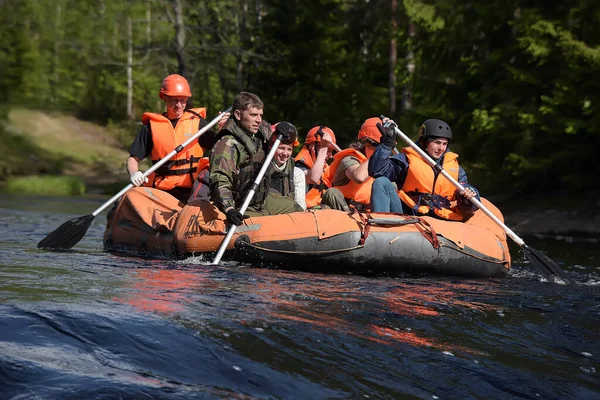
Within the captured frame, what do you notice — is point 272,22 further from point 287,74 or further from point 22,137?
point 22,137

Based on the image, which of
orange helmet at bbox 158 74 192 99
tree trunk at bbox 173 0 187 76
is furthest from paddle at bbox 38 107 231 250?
tree trunk at bbox 173 0 187 76

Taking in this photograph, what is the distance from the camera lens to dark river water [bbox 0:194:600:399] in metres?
4.04

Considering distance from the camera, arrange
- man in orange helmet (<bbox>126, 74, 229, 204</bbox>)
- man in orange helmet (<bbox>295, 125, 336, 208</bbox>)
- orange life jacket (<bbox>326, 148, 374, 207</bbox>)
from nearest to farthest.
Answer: man in orange helmet (<bbox>126, 74, 229, 204</bbox>), orange life jacket (<bbox>326, 148, 374, 207</bbox>), man in orange helmet (<bbox>295, 125, 336, 208</bbox>)

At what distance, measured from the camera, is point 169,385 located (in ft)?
13.0

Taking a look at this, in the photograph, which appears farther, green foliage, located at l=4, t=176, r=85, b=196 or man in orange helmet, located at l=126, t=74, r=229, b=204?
green foliage, located at l=4, t=176, r=85, b=196

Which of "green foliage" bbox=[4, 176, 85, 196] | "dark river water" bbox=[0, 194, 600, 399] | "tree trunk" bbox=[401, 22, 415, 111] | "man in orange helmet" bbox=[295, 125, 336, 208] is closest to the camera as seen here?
"dark river water" bbox=[0, 194, 600, 399]

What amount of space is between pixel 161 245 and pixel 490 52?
1192cm

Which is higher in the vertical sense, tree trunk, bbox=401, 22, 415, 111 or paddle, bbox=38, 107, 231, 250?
tree trunk, bbox=401, 22, 415, 111

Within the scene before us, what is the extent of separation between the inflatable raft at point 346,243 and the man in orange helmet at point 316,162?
1621 mm

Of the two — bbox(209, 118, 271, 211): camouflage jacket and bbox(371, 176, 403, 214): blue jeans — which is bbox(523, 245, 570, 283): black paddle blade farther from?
bbox(209, 118, 271, 211): camouflage jacket

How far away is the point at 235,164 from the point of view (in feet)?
25.8

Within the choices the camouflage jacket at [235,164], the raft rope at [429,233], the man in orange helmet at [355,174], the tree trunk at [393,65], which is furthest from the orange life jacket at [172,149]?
the tree trunk at [393,65]

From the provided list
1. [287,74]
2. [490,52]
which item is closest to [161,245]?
[490,52]

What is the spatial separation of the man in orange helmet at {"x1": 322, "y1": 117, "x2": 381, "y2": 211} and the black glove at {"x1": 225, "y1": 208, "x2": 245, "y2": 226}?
1.51 metres
